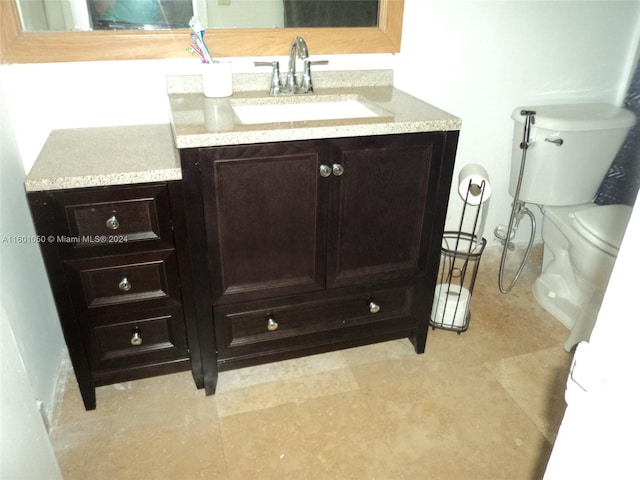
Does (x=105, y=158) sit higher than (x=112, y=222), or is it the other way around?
(x=105, y=158)

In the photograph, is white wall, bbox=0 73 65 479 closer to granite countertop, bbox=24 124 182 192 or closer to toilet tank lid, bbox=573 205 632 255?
granite countertop, bbox=24 124 182 192

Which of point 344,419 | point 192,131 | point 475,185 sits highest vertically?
point 192,131

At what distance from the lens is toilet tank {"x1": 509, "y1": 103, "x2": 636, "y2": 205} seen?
6.09ft

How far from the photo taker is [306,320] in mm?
1546

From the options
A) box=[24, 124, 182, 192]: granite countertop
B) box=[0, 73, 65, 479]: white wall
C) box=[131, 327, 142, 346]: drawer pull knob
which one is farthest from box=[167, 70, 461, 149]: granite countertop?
box=[131, 327, 142, 346]: drawer pull knob

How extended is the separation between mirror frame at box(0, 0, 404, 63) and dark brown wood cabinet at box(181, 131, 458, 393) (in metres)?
0.53

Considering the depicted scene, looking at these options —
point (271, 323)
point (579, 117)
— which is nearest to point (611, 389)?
point (271, 323)

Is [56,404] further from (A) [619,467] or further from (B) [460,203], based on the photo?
(B) [460,203]

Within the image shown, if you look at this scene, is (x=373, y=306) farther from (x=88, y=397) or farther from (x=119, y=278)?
(x=88, y=397)

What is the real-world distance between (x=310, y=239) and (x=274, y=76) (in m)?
0.57

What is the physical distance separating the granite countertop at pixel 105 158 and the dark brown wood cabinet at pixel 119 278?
3 centimetres

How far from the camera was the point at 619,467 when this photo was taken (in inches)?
19.4

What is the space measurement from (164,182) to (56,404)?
83cm

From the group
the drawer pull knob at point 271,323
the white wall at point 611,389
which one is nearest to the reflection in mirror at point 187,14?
the drawer pull knob at point 271,323
